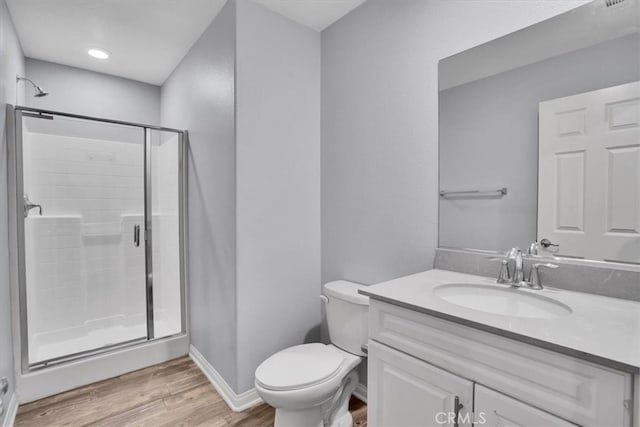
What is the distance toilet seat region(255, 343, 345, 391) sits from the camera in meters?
1.39

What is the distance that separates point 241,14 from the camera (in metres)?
1.75

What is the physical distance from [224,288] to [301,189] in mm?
809

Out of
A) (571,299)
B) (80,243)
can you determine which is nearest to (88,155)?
(80,243)

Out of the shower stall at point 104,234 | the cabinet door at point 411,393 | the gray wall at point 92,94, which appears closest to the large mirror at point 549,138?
the cabinet door at point 411,393

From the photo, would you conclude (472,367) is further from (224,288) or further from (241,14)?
(241,14)

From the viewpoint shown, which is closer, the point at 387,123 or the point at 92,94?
the point at 387,123

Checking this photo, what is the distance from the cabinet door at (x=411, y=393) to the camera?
920 millimetres

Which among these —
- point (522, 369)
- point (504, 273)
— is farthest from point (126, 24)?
point (522, 369)

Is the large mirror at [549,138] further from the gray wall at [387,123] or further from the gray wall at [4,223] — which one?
the gray wall at [4,223]

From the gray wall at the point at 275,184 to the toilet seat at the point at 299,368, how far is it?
32 centimetres

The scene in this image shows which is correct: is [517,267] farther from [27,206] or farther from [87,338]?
[87,338]

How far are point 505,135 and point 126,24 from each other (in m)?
2.48

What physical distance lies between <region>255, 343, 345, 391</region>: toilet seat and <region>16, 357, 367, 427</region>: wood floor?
41 centimetres

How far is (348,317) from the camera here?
1.66 m
